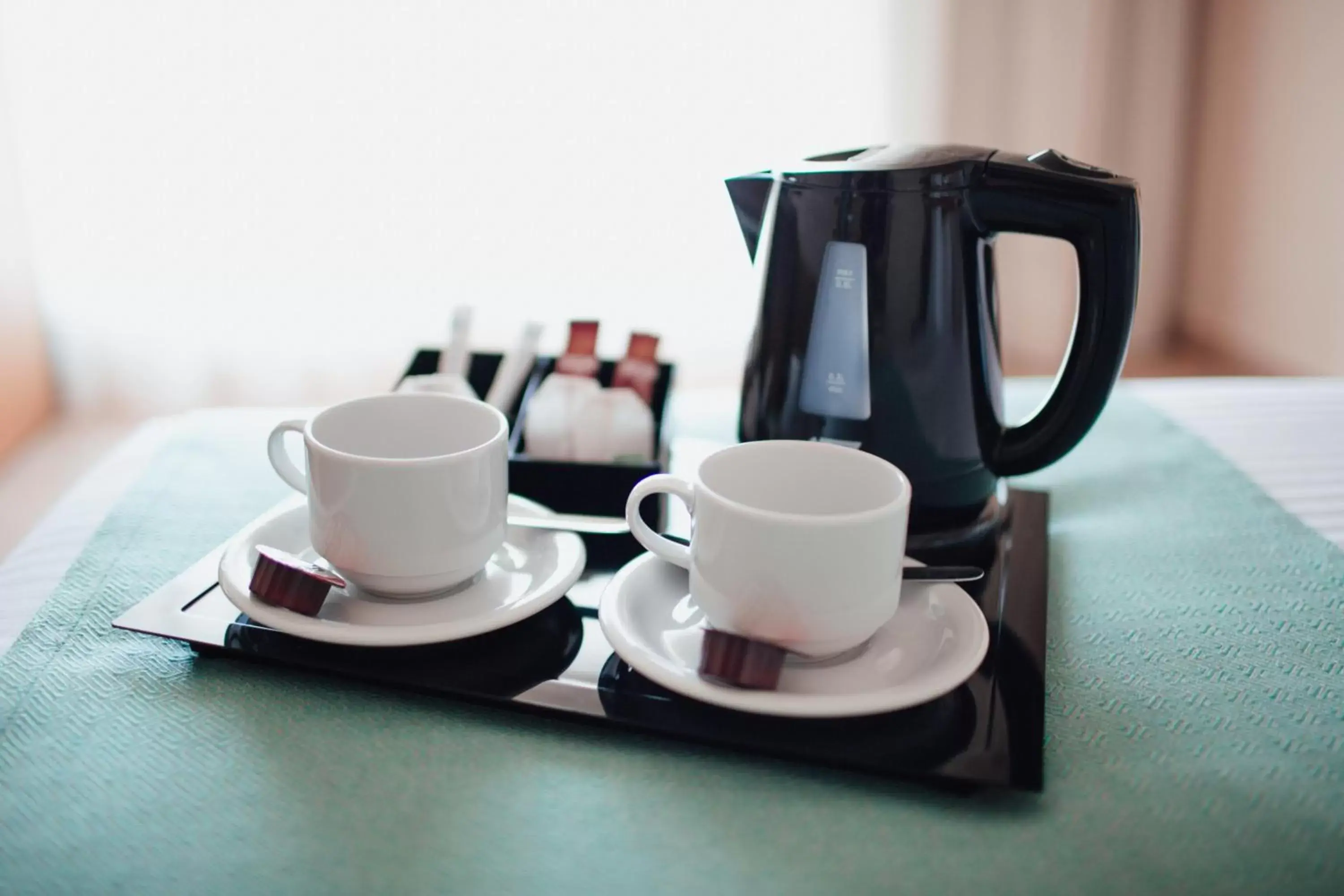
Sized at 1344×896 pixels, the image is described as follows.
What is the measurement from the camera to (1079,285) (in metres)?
0.59

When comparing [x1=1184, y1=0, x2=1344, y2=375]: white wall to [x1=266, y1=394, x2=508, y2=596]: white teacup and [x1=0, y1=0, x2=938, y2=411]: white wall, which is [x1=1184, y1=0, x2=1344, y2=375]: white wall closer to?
[x1=0, y1=0, x2=938, y2=411]: white wall

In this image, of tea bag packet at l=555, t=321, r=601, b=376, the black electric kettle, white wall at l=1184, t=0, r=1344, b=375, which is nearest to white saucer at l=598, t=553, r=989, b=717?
the black electric kettle

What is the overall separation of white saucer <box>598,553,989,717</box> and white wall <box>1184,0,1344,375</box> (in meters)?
1.40

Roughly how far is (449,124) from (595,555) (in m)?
1.26

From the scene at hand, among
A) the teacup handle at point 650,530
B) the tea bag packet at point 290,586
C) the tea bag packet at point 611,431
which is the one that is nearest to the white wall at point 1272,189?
the tea bag packet at point 611,431

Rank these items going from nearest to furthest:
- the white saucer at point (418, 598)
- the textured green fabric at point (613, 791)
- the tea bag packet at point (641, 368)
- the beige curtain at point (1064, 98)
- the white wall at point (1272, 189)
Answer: the textured green fabric at point (613, 791) → the white saucer at point (418, 598) → the tea bag packet at point (641, 368) → the white wall at point (1272, 189) → the beige curtain at point (1064, 98)

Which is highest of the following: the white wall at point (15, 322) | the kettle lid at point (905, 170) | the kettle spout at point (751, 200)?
the kettle lid at point (905, 170)

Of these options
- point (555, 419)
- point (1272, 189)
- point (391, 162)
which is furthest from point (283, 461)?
point (1272, 189)

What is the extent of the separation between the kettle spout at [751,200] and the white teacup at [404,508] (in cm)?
23

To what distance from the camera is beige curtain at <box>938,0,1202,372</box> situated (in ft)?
5.69

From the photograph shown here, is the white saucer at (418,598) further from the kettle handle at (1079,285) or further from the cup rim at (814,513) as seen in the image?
the kettle handle at (1079,285)

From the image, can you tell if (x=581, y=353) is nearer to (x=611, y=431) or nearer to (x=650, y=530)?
(x=611, y=431)

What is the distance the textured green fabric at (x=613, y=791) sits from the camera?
0.38 meters

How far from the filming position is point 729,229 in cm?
179
